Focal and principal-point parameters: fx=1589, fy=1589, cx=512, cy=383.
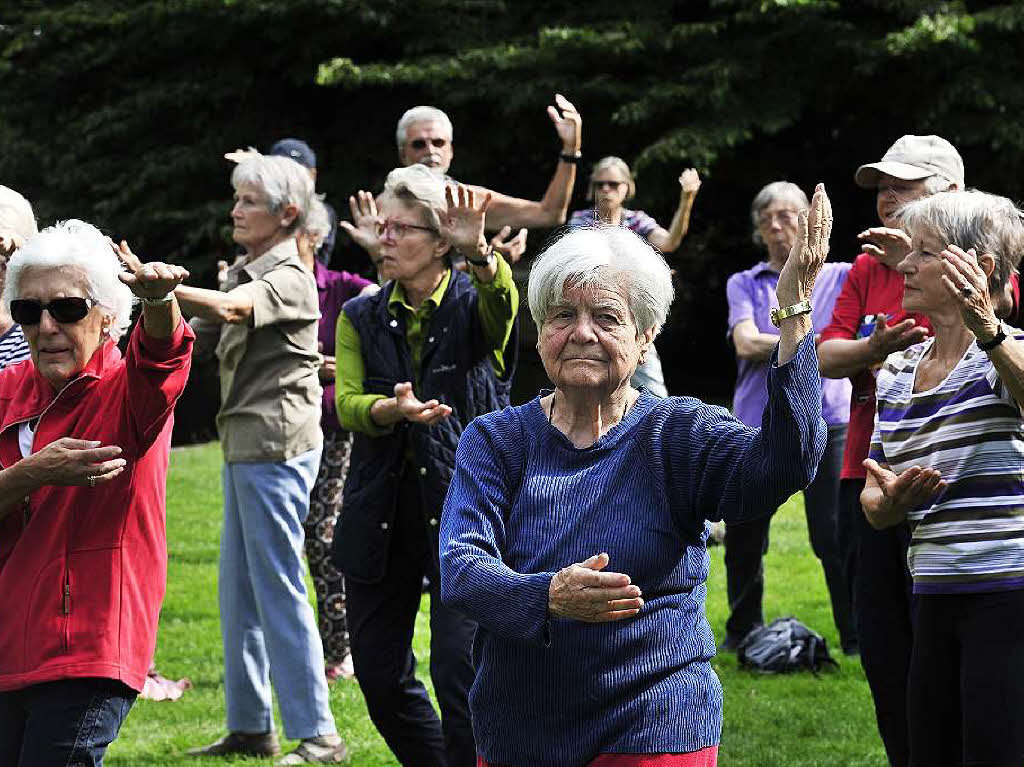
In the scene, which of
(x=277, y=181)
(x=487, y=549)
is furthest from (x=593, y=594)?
(x=277, y=181)

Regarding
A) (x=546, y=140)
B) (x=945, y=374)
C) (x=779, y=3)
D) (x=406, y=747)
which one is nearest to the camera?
(x=945, y=374)

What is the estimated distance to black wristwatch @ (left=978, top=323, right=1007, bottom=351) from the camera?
4.31m

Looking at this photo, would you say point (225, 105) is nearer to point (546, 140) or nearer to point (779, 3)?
point (546, 140)

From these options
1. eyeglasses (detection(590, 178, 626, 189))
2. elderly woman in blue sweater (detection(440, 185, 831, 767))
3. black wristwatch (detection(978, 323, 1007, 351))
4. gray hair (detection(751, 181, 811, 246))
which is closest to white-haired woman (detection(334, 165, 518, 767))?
elderly woman in blue sweater (detection(440, 185, 831, 767))

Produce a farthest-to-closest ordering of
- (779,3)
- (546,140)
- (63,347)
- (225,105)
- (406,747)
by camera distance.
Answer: (225,105) < (546,140) < (779,3) < (406,747) < (63,347)

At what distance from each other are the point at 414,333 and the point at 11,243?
1.43m

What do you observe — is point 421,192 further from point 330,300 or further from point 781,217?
point 781,217

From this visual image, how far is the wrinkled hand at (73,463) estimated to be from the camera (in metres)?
4.01

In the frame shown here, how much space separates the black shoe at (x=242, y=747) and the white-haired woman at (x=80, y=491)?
8.29 feet

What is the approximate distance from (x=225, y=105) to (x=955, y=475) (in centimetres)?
1935

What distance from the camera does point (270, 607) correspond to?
662 centimetres

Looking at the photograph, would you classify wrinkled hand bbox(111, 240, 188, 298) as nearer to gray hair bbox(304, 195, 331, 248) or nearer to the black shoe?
gray hair bbox(304, 195, 331, 248)

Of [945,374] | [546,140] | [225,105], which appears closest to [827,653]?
[945,374]

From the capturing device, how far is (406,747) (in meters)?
5.54
